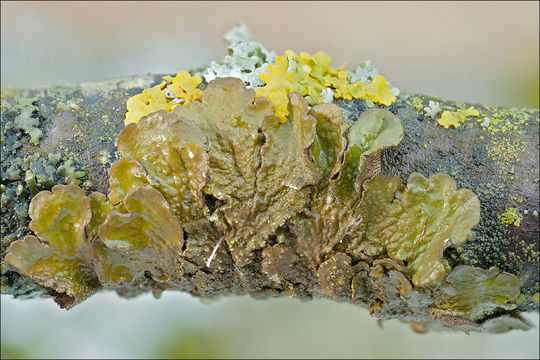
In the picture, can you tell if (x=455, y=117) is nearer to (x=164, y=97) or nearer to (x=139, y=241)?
(x=164, y=97)

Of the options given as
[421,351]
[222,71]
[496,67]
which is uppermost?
[496,67]

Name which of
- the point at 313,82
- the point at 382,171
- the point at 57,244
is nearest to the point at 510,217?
the point at 382,171

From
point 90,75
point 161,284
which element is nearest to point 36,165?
point 161,284

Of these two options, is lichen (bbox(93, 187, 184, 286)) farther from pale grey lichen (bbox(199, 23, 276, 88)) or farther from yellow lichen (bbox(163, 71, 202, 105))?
pale grey lichen (bbox(199, 23, 276, 88))

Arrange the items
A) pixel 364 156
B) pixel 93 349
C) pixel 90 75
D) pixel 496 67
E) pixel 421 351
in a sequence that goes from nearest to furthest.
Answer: pixel 364 156
pixel 93 349
pixel 421 351
pixel 496 67
pixel 90 75

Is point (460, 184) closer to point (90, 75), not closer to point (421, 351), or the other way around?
point (421, 351)

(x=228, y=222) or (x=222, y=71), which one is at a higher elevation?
(x=222, y=71)

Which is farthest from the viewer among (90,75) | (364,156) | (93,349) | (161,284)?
(90,75)
